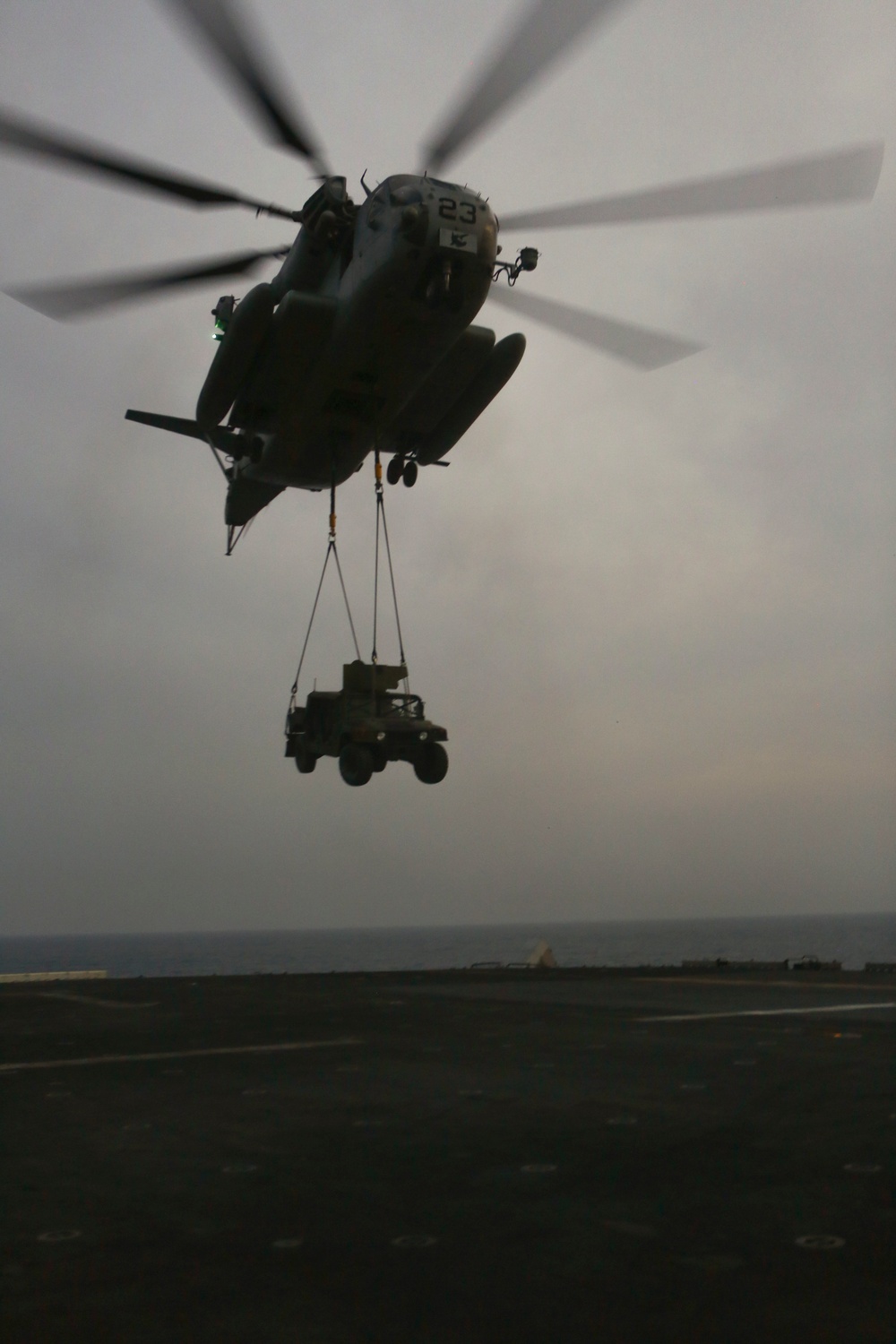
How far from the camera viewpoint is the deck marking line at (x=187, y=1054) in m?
11.2

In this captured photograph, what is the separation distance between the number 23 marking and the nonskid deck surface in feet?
35.6

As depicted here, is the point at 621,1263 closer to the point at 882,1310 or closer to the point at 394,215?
the point at 882,1310

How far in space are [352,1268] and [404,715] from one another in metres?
15.0

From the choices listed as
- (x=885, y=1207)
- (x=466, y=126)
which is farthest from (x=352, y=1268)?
(x=466, y=126)

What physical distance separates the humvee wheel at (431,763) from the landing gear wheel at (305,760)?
200 centimetres

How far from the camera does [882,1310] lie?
4.18 metres

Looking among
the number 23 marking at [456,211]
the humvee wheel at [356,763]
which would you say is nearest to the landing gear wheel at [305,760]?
the humvee wheel at [356,763]

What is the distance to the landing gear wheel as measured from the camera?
66.4ft

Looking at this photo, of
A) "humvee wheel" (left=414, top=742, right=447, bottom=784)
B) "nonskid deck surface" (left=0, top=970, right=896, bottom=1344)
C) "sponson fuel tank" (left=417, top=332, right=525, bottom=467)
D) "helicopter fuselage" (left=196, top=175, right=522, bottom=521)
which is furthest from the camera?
"humvee wheel" (left=414, top=742, right=447, bottom=784)

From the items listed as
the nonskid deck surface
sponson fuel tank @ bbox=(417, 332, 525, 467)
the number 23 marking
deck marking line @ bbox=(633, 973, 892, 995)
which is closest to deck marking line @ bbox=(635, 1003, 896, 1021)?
the nonskid deck surface

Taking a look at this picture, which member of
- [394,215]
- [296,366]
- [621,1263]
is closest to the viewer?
[621,1263]

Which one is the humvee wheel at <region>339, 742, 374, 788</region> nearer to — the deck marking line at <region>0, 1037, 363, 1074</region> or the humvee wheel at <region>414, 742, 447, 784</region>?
the humvee wheel at <region>414, 742, 447, 784</region>

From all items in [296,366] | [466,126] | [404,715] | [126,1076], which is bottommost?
[126,1076]

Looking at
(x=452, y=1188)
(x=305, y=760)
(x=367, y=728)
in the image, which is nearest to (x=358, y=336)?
→ (x=367, y=728)
